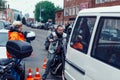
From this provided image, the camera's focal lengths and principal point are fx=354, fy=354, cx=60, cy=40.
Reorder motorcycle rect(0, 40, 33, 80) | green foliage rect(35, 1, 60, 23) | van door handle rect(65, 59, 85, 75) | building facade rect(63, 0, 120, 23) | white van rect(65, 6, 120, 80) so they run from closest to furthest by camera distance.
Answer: white van rect(65, 6, 120, 80)
motorcycle rect(0, 40, 33, 80)
van door handle rect(65, 59, 85, 75)
building facade rect(63, 0, 120, 23)
green foliage rect(35, 1, 60, 23)

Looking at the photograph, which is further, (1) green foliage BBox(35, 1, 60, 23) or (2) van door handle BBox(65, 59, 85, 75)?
(1) green foliage BBox(35, 1, 60, 23)

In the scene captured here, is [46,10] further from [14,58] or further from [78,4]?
[14,58]

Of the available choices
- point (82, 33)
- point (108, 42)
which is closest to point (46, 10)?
point (82, 33)

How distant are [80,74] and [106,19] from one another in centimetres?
98

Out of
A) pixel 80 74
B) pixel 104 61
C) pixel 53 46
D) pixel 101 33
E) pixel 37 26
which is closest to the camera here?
pixel 104 61

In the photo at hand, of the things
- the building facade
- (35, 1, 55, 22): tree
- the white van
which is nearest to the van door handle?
the white van

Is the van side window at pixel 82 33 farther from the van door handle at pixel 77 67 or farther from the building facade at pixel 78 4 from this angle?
the building facade at pixel 78 4

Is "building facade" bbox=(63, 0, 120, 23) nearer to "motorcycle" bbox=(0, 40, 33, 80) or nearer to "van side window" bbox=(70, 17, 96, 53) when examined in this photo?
"van side window" bbox=(70, 17, 96, 53)

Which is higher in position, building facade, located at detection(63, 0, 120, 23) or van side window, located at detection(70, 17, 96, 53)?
building facade, located at detection(63, 0, 120, 23)

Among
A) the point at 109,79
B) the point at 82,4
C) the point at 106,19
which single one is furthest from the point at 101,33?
the point at 82,4

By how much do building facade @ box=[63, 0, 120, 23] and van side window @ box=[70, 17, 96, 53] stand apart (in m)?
38.9

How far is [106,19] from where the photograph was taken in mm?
4418

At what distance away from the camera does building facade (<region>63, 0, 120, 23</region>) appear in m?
48.4

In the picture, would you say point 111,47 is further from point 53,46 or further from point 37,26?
point 37,26
